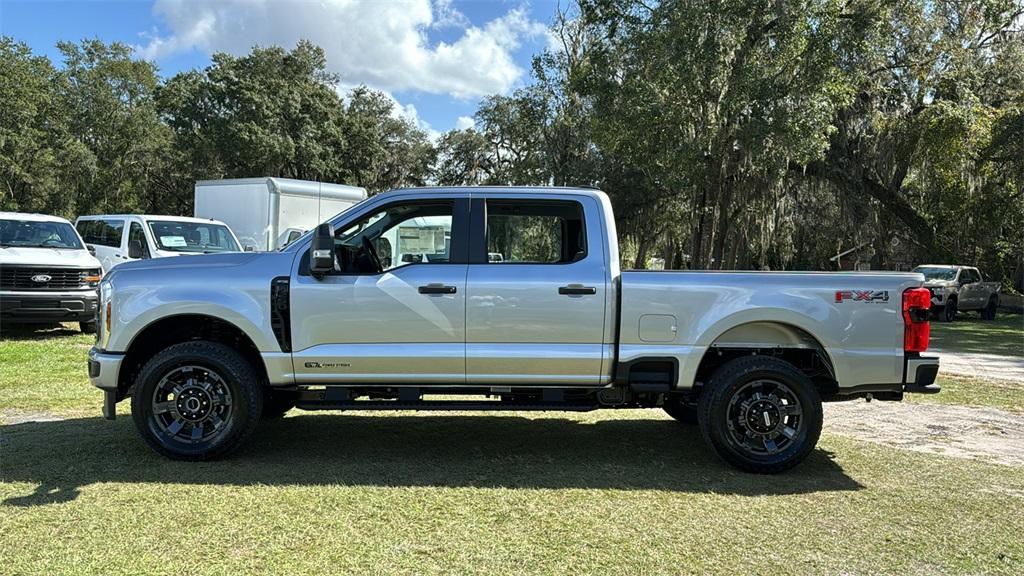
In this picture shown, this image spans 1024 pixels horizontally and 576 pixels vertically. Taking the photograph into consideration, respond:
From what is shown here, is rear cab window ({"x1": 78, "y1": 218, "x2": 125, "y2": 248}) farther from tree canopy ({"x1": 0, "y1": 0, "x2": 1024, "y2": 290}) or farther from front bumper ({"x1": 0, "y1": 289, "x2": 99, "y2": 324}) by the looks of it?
tree canopy ({"x1": 0, "y1": 0, "x2": 1024, "y2": 290})

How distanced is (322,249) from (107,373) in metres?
1.86

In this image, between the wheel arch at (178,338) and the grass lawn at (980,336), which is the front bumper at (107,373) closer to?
the wheel arch at (178,338)

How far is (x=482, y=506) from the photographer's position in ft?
14.8

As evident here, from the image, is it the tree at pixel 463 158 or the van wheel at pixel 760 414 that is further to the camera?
the tree at pixel 463 158

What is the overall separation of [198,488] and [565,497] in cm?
236

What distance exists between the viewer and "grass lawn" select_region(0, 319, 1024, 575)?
3.75 metres

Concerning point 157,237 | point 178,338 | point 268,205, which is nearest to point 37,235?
point 157,237

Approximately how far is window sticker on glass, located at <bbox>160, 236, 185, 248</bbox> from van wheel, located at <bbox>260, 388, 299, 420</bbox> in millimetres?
8190

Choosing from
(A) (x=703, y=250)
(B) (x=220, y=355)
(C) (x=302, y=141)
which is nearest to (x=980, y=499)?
(B) (x=220, y=355)

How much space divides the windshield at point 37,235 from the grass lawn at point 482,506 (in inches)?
261

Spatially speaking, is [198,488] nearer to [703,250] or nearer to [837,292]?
[837,292]

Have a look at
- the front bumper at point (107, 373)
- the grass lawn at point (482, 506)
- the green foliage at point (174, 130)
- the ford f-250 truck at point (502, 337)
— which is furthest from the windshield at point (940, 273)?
the green foliage at point (174, 130)

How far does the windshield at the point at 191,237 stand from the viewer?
13.5 m

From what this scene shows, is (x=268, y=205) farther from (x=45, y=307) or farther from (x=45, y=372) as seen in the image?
(x=45, y=372)
